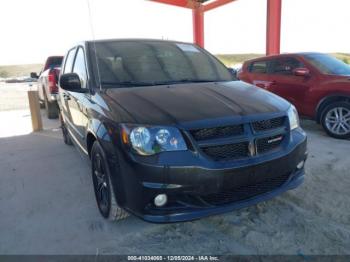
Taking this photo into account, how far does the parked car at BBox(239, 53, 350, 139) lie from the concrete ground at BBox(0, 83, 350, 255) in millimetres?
1600

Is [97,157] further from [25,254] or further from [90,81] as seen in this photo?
[25,254]

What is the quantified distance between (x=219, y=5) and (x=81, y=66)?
12049 millimetres

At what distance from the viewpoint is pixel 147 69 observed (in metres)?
3.46

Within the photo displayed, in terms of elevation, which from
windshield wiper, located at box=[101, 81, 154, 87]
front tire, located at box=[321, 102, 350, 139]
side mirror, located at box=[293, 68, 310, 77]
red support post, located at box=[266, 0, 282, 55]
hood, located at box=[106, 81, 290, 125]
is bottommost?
front tire, located at box=[321, 102, 350, 139]

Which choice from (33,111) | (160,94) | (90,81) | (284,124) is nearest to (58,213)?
(90,81)

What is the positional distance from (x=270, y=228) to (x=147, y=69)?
201cm

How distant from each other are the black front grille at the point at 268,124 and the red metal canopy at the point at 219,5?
8.85m

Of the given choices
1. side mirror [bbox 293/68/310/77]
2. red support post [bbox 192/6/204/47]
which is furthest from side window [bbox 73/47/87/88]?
red support post [bbox 192/6/204/47]

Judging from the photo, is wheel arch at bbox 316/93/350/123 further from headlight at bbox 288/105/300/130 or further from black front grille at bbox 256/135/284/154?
black front grille at bbox 256/135/284/154

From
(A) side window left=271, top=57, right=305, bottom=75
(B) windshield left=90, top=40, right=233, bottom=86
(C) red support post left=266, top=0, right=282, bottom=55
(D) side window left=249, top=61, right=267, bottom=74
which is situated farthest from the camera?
(C) red support post left=266, top=0, right=282, bottom=55

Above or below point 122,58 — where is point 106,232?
below

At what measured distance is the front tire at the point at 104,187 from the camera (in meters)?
2.74

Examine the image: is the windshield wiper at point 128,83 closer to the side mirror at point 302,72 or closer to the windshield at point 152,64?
the windshield at point 152,64

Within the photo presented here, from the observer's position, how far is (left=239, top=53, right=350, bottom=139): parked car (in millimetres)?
5574
